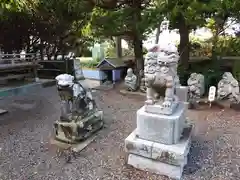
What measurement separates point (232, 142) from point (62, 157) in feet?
8.36

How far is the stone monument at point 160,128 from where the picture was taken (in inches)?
108

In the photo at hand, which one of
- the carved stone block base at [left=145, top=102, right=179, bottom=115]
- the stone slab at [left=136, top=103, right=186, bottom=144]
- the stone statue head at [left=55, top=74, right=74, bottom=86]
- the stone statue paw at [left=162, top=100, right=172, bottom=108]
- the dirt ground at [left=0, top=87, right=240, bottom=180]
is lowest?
the dirt ground at [left=0, top=87, right=240, bottom=180]

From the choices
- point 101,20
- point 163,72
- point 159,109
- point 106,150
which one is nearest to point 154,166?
point 159,109

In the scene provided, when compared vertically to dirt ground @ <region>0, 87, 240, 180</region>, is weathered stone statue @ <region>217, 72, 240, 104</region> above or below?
above

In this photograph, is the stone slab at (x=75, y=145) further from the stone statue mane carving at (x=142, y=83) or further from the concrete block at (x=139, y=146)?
the stone statue mane carving at (x=142, y=83)

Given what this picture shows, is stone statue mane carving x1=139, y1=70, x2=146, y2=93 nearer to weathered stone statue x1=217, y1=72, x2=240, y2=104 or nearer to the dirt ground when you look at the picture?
the dirt ground

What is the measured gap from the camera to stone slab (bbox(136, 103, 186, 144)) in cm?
277

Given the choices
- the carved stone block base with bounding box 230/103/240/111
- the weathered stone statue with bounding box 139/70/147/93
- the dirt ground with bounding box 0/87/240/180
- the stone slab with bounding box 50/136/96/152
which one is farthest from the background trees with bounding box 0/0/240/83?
the stone slab with bounding box 50/136/96/152

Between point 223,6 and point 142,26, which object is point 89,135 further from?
point 223,6

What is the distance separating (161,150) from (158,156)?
9cm

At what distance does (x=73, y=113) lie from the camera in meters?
3.68

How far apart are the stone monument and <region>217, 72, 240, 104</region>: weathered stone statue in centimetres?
269

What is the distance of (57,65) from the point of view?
357 inches

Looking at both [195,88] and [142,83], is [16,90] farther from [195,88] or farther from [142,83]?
Answer: [195,88]
